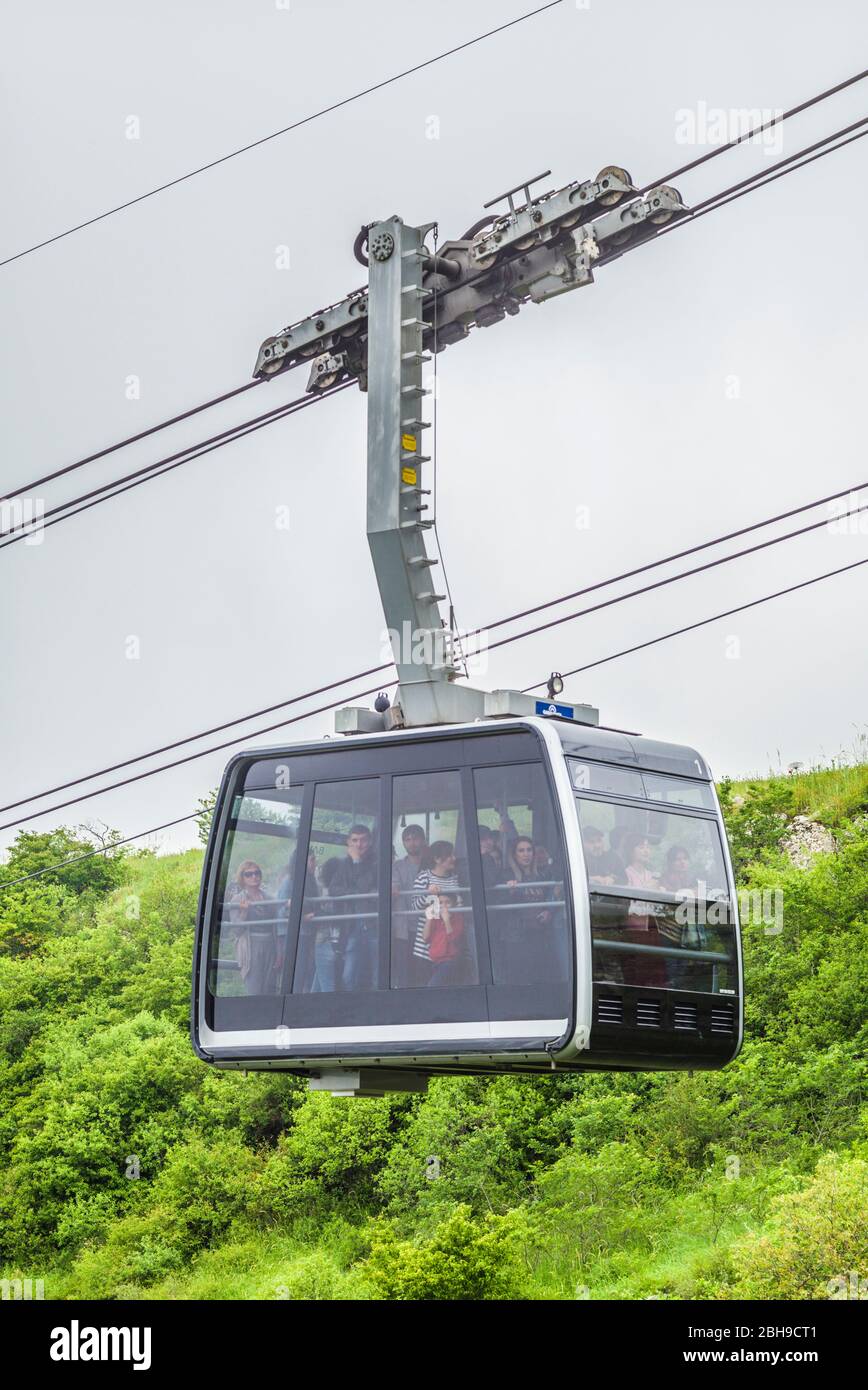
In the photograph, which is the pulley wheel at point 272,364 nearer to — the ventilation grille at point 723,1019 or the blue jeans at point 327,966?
the blue jeans at point 327,966

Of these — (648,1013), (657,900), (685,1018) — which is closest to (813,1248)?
(685,1018)

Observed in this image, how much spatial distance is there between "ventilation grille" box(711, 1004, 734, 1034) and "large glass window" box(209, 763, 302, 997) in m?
2.70

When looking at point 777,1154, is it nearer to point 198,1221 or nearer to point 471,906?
point 198,1221

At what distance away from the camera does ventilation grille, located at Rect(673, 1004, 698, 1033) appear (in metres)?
9.52

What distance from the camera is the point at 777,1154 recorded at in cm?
2134

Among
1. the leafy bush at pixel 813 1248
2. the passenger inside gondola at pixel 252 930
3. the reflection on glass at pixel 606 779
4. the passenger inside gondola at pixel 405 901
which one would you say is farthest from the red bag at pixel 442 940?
the leafy bush at pixel 813 1248

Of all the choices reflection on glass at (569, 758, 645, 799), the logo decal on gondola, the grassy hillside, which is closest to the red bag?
reflection on glass at (569, 758, 645, 799)

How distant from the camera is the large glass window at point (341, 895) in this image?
382 inches

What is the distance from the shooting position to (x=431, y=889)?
954cm

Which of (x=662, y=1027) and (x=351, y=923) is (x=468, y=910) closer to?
(x=351, y=923)

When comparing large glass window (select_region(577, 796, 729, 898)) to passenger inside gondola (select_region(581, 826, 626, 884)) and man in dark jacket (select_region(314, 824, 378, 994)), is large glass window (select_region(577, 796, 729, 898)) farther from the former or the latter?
man in dark jacket (select_region(314, 824, 378, 994))

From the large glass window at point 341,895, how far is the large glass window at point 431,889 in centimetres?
17

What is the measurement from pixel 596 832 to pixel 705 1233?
12.6 meters

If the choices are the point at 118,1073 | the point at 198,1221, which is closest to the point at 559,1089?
the point at 198,1221
